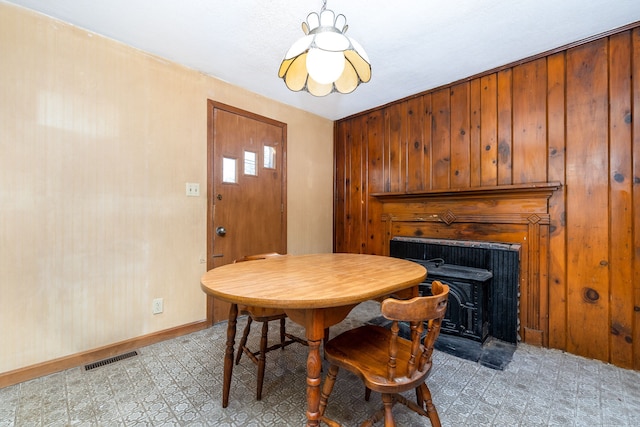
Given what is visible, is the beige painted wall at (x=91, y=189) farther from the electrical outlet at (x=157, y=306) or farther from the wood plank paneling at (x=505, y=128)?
the wood plank paneling at (x=505, y=128)

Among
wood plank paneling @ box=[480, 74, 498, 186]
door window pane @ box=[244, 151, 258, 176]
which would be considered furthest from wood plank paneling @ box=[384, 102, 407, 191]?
door window pane @ box=[244, 151, 258, 176]

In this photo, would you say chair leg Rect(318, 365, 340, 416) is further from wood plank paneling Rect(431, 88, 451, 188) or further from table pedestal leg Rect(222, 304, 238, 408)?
wood plank paneling Rect(431, 88, 451, 188)

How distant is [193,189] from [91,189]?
0.73 meters

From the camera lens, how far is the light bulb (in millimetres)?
1400

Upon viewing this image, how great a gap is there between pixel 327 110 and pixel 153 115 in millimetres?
2017

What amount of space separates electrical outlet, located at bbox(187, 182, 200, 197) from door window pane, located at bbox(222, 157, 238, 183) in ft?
0.91

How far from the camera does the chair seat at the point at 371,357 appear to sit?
109 centimetres

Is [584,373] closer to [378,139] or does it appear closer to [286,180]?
[378,139]

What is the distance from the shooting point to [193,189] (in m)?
2.58

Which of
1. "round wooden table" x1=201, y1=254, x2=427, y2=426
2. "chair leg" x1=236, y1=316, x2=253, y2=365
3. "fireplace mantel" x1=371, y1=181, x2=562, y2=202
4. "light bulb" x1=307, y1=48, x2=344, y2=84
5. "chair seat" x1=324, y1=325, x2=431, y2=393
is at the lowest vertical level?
"chair leg" x1=236, y1=316, x2=253, y2=365

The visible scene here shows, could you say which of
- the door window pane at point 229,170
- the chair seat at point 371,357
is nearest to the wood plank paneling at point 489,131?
the chair seat at point 371,357

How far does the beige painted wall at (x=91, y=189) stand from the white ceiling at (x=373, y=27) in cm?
24

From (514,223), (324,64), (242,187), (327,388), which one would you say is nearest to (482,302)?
(514,223)

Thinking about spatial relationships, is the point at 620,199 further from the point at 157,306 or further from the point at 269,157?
the point at 157,306
